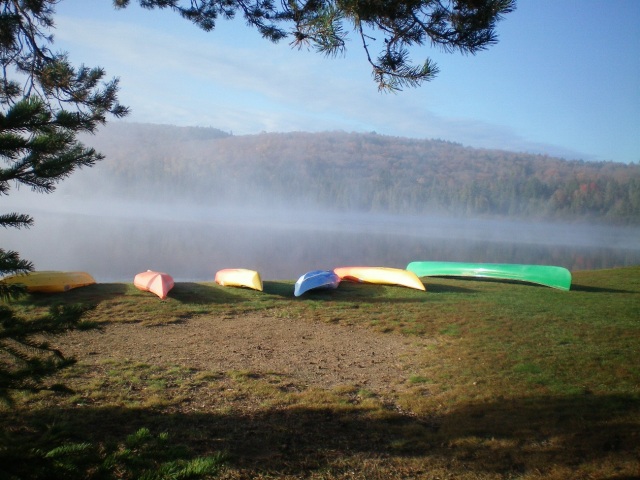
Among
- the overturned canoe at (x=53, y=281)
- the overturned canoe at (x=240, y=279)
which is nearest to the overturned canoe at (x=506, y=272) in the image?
the overturned canoe at (x=240, y=279)

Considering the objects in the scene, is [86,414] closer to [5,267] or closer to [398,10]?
[5,267]

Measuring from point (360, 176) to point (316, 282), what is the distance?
4844 cm

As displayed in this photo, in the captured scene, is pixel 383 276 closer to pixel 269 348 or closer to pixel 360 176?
pixel 269 348

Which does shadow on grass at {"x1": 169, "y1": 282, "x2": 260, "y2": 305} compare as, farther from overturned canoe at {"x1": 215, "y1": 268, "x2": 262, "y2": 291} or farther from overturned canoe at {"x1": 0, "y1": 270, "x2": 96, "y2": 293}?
overturned canoe at {"x1": 0, "y1": 270, "x2": 96, "y2": 293}

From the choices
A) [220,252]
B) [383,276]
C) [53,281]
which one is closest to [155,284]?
[53,281]

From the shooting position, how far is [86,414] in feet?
10.7

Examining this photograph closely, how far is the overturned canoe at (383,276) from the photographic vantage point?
347 inches

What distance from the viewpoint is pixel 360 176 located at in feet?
183

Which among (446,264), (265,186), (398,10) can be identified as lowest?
(446,264)

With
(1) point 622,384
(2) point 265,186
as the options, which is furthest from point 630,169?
(1) point 622,384

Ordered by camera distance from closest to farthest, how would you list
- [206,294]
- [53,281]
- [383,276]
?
[53,281]
[206,294]
[383,276]

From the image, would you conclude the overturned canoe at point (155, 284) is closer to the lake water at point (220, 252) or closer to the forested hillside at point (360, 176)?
the lake water at point (220, 252)

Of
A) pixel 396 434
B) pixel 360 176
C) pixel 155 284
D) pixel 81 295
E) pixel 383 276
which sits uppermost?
pixel 360 176

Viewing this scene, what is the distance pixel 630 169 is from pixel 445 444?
53457mm
